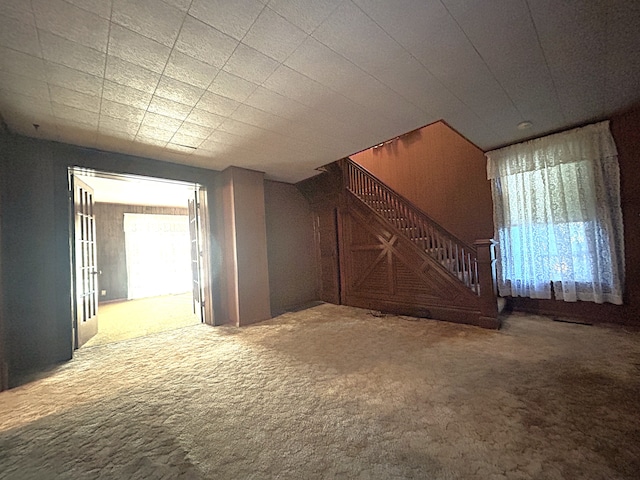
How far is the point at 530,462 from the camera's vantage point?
3.72 ft

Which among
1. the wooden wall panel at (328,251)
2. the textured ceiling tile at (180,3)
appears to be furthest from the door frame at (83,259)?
the wooden wall panel at (328,251)

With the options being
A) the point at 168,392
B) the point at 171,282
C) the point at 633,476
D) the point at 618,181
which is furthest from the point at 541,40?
the point at 171,282

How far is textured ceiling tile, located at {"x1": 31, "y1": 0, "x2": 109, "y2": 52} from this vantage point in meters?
1.25

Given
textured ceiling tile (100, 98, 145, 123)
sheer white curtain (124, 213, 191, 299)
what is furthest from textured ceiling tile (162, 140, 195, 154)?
sheer white curtain (124, 213, 191, 299)

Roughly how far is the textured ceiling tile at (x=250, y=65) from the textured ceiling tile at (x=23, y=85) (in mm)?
1397

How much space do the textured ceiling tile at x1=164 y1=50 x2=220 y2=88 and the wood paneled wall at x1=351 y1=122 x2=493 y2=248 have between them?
3324 millimetres

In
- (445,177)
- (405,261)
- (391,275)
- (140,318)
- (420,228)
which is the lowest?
(140,318)

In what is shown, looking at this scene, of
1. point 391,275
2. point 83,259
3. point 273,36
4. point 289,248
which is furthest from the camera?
point 289,248

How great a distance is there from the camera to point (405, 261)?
3.83 meters

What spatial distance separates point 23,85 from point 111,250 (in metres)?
5.66

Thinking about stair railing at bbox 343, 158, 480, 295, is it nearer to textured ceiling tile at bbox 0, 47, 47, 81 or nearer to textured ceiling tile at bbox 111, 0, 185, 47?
textured ceiling tile at bbox 111, 0, 185, 47

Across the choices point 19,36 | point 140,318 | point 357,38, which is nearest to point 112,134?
point 19,36

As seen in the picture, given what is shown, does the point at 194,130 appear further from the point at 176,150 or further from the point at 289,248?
the point at 289,248

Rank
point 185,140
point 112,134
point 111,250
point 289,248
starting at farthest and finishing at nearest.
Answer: point 111,250 < point 289,248 < point 185,140 < point 112,134
